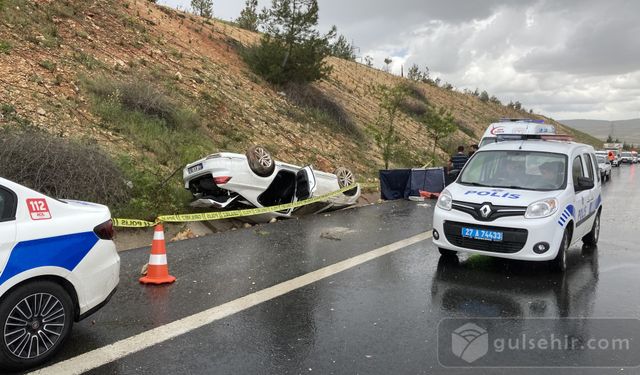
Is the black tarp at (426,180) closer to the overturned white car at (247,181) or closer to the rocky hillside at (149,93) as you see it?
the rocky hillside at (149,93)

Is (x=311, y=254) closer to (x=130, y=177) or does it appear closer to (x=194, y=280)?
(x=194, y=280)

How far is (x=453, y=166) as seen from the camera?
17.2 meters

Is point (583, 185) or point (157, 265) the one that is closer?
point (157, 265)

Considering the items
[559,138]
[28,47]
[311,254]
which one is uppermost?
[28,47]

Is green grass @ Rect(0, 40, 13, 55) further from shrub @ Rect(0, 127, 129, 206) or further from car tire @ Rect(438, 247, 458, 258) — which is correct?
car tire @ Rect(438, 247, 458, 258)

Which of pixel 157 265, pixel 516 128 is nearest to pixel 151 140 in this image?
pixel 157 265

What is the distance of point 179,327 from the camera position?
15.8ft

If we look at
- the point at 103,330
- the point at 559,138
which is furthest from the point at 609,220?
the point at 103,330

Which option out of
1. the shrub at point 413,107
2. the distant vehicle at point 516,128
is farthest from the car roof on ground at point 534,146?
the shrub at point 413,107

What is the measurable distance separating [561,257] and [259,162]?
5517 millimetres

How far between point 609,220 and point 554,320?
795 centimetres

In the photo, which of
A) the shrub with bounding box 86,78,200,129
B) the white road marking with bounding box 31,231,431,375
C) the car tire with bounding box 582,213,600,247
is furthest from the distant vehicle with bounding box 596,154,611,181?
the white road marking with bounding box 31,231,431,375

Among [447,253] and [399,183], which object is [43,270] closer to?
[447,253]

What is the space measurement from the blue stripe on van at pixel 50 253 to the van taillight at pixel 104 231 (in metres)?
0.05
